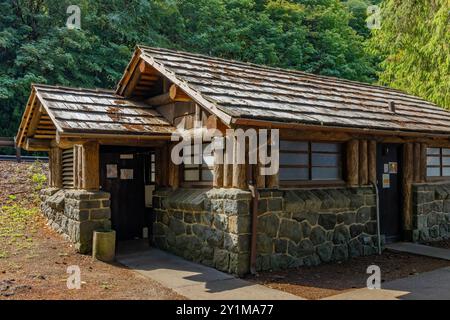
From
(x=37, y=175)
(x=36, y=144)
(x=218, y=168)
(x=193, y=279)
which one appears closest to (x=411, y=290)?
(x=193, y=279)

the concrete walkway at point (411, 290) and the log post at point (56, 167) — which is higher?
the log post at point (56, 167)

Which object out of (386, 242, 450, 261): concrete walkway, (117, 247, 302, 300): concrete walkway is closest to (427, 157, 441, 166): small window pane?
(386, 242, 450, 261): concrete walkway

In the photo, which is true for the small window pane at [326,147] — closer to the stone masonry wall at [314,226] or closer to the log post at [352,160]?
the log post at [352,160]

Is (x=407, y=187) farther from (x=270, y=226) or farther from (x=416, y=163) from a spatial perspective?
(x=270, y=226)

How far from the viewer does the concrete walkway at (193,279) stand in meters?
6.43

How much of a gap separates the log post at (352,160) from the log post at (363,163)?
18cm

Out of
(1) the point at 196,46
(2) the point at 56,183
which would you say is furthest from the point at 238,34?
(2) the point at 56,183

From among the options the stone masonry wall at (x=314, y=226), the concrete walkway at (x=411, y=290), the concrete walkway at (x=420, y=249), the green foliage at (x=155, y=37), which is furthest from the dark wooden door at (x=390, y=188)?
the green foliage at (x=155, y=37)

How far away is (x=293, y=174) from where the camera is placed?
8570mm

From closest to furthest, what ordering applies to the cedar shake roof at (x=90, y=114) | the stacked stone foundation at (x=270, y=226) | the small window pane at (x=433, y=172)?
the stacked stone foundation at (x=270, y=226) → the cedar shake roof at (x=90, y=114) → the small window pane at (x=433, y=172)

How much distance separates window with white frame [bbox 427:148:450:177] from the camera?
11297mm

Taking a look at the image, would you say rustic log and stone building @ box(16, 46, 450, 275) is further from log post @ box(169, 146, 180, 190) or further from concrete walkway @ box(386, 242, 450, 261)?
concrete walkway @ box(386, 242, 450, 261)

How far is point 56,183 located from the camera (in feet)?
38.8

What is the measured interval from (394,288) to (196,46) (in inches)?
A: 913
